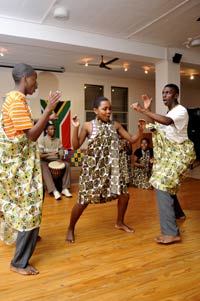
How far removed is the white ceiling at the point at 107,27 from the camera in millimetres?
3541

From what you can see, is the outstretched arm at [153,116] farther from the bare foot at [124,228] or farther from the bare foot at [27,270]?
the bare foot at [27,270]

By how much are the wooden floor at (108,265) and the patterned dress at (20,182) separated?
16.0 inches

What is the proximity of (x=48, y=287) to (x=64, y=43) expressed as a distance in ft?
11.7

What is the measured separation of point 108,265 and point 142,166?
3.35 m

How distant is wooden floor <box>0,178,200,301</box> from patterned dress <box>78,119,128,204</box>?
1.49 feet

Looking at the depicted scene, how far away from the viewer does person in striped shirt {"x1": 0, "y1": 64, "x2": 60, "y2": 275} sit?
1.80 metres

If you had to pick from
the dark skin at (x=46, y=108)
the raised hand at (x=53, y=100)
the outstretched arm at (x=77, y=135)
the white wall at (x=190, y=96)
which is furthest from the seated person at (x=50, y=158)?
the white wall at (x=190, y=96)

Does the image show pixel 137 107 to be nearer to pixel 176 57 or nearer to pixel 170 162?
pixel 170 162

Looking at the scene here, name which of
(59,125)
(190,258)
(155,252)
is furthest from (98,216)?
(59,125)

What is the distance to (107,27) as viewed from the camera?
4242 millimetres

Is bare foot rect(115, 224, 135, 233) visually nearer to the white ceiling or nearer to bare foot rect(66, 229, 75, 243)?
bare foot rect(66, 229, 75, 243)

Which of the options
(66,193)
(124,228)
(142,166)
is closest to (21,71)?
(124,228)

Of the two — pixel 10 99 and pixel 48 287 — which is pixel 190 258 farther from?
pixel 10 99

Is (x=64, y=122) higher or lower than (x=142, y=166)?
higher
